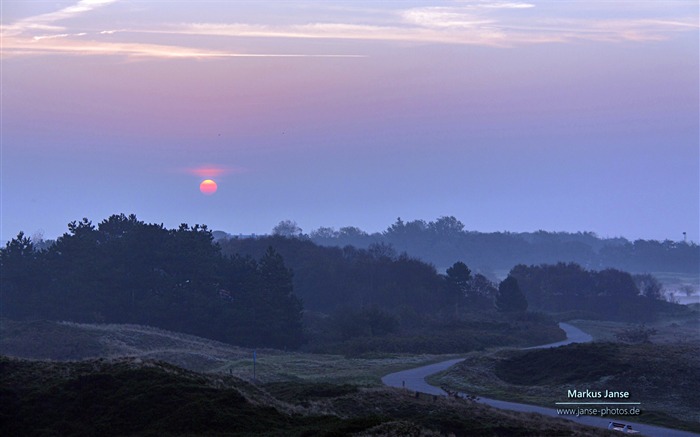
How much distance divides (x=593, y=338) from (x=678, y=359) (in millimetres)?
37751

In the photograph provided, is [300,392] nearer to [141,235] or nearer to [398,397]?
[398,397]

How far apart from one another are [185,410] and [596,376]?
82.4 ft

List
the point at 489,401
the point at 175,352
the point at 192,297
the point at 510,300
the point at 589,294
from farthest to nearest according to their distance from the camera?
1. the point at 589,294
2. the point at 510,300
3. the point at 192,297
4. the point at 175,352
5. the point at 489,401

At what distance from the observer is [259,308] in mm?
78062

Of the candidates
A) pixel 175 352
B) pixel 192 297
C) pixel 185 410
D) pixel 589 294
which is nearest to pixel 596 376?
pixel 185 410

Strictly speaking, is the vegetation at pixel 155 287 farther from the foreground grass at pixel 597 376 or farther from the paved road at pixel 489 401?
the foreground grass at pixel 597 376

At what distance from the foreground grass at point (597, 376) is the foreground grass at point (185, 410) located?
7.36m

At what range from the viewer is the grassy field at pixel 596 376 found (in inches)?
1446

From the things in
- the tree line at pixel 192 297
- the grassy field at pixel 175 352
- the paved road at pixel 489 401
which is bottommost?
the paved road at pixel 489 401

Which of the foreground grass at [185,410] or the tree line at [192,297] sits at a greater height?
the tree line at [192,297]

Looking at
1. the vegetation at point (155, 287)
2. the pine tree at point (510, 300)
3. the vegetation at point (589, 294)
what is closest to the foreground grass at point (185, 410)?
the vegetation at point (155, 287)

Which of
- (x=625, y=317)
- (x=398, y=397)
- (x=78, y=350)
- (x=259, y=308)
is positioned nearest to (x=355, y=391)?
(x=398, y=397)

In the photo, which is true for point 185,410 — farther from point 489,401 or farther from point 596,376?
point 596,376

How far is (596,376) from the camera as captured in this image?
43.1m
